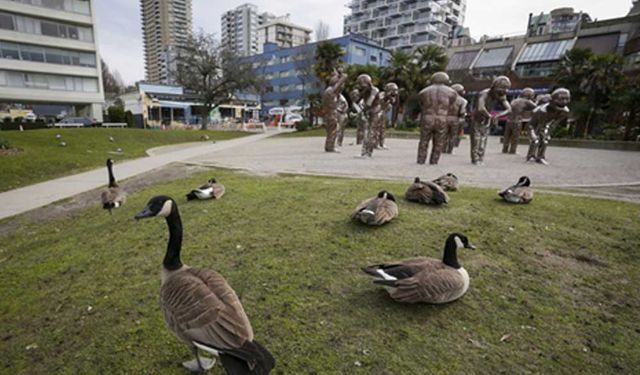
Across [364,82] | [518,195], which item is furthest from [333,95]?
[518,195]

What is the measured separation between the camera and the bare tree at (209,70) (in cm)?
3672

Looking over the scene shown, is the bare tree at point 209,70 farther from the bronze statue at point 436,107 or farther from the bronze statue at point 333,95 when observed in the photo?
the bronze statue at point 436,107

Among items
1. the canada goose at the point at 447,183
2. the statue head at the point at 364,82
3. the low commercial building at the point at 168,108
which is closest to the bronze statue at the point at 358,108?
the statue head at the point at 364,82

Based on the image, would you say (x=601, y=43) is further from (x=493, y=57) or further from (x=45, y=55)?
(x=45, y=55)

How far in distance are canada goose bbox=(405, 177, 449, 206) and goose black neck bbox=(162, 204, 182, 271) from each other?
4.18 m

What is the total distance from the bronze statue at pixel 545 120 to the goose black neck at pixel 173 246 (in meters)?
13.3

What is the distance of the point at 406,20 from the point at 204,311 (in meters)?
102

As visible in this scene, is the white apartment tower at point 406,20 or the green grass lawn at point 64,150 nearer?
the green grass lawn at point 64,150

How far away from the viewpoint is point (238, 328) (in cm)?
214

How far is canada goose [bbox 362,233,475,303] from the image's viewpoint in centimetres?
299

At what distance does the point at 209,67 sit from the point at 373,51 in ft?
137

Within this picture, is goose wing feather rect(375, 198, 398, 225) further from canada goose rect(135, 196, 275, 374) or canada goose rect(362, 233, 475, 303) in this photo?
canada goose rect(135, 196, 275, 374)

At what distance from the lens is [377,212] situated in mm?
4672

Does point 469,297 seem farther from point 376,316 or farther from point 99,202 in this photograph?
point 99,202
